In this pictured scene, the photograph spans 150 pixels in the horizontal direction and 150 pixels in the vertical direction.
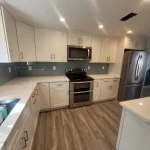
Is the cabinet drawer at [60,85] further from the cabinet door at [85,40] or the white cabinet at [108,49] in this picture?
the white cabinet at [108,49]

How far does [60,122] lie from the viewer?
7.03ft

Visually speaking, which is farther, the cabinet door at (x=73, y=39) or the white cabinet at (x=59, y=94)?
the cabinet door at (x=73, y=39)

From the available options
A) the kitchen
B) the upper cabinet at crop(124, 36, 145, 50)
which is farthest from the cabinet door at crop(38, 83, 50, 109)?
the upper cabinet at crop(124, 36, 145, 50)

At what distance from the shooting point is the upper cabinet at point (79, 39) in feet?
8.67

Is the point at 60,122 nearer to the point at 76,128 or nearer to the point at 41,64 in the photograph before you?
the point at 76,128

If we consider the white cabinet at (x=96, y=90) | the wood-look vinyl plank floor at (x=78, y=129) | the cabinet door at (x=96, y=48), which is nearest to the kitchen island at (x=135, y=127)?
the wood-look vinyl plank floor at (x=78, y=129)

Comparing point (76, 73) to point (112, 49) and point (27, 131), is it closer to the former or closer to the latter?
point (112, 49)

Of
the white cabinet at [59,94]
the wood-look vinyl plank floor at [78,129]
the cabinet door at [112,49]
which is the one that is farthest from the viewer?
the cabinet door at [112,49]

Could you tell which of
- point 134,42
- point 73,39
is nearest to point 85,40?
point 73,39

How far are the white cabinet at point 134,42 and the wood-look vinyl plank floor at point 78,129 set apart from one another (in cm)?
214

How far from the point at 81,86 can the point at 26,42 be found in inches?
73.4

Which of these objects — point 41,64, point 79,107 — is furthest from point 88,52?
point 79,107

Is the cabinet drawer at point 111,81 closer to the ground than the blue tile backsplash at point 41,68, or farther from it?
closer to the ground

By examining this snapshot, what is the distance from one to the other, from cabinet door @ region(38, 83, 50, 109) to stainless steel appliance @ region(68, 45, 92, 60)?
1.07 meters
